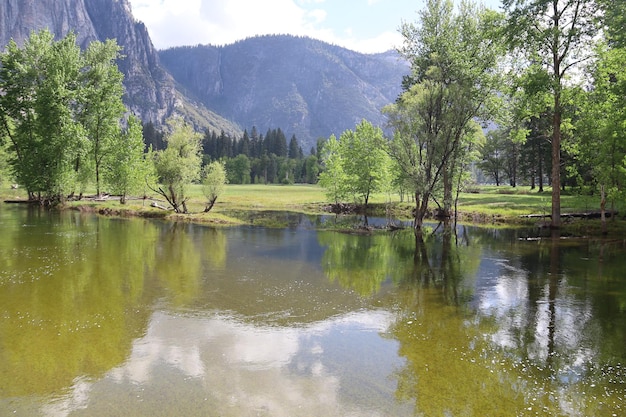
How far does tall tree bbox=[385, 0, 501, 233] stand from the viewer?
123 feet

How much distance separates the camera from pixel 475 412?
27.6 feet

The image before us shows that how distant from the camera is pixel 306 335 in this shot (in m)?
12.6

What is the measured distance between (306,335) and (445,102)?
104 ft

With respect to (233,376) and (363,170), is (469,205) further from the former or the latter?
Answer: (233,376)

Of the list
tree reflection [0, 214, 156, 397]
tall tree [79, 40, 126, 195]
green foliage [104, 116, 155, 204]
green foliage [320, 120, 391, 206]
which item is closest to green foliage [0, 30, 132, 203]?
tall tree [79, 40, 126, 195]

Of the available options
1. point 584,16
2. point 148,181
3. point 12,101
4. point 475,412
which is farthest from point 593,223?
point 12,101

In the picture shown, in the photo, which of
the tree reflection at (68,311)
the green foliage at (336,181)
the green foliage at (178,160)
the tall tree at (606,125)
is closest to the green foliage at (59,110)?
the green foliage at (178,160)

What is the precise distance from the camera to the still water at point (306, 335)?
8.79 meters

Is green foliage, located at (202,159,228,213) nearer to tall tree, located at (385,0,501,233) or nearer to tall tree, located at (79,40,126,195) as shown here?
tall tree, located at (79,40,126,195)

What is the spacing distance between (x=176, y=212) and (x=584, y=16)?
46.3m

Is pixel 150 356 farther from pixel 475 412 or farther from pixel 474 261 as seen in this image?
pixel 474 261

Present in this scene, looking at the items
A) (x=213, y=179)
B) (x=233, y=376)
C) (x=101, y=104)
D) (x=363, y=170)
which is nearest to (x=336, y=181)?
(x=363, y=170)

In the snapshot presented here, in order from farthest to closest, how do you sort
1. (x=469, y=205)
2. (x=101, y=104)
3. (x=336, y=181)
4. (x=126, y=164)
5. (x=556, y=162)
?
(x=336, y=181) < (x=101, y=104) < (x=126, y=164) < (x=469, y=205) < (x=556, y=162)

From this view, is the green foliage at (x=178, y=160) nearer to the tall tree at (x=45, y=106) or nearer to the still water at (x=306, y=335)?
the tall tree at (x=45, y=106)
